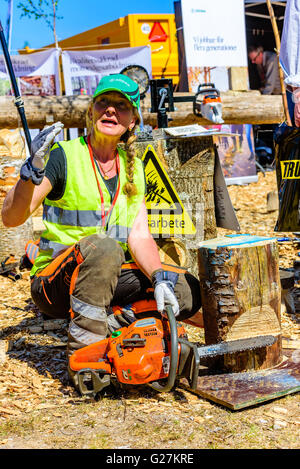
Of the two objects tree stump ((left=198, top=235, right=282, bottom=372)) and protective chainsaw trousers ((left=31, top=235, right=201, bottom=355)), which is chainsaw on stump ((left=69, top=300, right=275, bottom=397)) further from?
tree stump ((left=198, top=235, right=282, bottom=372))

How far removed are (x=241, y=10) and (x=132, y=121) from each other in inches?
228

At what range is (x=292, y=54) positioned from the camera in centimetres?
436

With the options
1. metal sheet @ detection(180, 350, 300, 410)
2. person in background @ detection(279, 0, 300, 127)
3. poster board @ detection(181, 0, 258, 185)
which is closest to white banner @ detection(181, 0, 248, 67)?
poster board @ detection(181, 0, 258, 185)

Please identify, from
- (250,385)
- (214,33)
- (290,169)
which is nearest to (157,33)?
(214,33)

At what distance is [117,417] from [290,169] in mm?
2794

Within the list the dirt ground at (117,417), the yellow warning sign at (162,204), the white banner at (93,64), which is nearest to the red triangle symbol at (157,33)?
the white banner at (93,64)

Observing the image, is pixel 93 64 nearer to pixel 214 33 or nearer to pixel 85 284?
pixel 214 33

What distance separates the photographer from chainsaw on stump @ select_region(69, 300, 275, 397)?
2.53 m

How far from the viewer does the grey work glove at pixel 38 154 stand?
2406mm

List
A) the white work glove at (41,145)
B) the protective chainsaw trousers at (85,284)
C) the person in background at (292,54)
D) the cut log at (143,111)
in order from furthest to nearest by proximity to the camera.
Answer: the cut log at (143,111)
the person in background at (292,54)
the protective chainsaw trousers at (85,284)
the white work glove at (41,145)

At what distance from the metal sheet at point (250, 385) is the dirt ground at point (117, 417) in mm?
41

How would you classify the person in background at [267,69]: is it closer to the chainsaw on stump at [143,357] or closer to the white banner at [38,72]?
the white banner at [38,72]
